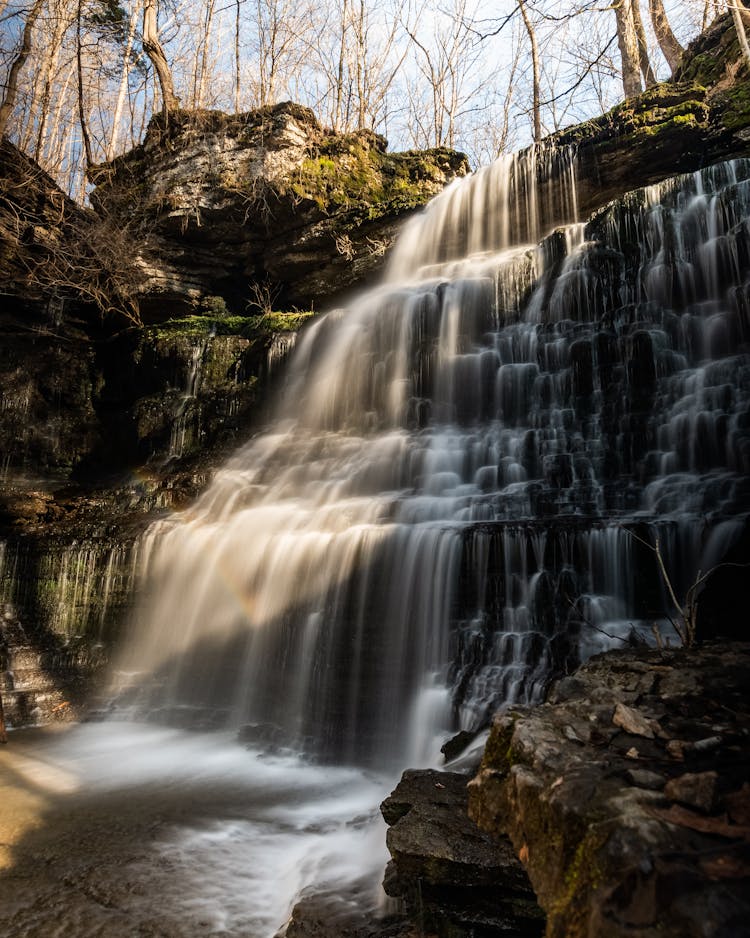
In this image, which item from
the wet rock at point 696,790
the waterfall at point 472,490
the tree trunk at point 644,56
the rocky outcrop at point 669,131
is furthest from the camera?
the tree trunk at point 644,56

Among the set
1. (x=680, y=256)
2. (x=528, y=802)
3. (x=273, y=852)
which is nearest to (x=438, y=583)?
(x=273, y=852)

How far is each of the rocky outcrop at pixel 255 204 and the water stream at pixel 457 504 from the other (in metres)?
1.94

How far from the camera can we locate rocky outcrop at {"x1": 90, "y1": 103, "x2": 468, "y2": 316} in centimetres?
1373

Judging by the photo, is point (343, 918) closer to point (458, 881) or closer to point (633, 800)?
point (458, 881)

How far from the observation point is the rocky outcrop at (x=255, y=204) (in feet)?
45.1

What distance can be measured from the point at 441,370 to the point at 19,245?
876 centimetres

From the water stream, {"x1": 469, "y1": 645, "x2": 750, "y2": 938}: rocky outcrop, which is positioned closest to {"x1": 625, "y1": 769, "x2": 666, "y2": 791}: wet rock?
{"x1": 469, "y1": 645, "x2": 750, "y2": 938}: rocky outcrop

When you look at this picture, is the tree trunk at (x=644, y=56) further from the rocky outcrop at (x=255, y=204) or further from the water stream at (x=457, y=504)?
the rocky outcrop at (x=255, y=204)

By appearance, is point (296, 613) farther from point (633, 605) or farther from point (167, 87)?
point (167, 87)

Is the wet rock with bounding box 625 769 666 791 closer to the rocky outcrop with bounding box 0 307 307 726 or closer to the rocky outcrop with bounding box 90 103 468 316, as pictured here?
the rocky outcrop with bounding box 0 307 307 726

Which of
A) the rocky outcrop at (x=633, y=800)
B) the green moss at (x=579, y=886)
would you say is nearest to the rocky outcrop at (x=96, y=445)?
the rocky outcrop at (x=633, y=800)

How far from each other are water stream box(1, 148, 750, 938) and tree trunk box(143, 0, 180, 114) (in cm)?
846

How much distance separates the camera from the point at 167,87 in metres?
15.7

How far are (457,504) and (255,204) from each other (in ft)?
32.1
